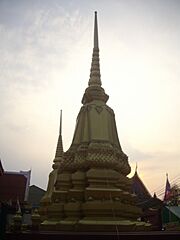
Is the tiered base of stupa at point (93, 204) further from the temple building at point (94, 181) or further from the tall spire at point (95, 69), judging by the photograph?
the tall spire at point (95, 69)

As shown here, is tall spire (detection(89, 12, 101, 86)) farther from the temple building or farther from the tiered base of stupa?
the tiered base of stupa

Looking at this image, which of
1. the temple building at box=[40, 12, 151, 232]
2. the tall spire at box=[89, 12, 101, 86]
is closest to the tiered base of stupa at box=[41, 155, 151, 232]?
the temple building at box=[40, 12, 151, 232]

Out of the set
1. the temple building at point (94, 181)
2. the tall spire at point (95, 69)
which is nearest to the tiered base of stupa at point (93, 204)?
the temple building at point (94, 181)

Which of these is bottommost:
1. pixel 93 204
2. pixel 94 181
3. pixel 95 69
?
pixel 93 204

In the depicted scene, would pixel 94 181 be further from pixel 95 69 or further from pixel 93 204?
pixel 95 69

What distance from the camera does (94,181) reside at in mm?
10203

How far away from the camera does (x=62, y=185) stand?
35.8 ft

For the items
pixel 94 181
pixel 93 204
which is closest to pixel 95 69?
pixel 94 181

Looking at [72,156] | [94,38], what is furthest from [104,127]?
[94,38]

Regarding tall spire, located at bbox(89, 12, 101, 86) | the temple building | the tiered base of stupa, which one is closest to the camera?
the tiered base of stupa

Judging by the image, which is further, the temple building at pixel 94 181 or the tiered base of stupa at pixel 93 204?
the temple building at pixel 94 181

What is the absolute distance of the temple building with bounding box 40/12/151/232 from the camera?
937cm

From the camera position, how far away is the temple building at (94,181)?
9367mm

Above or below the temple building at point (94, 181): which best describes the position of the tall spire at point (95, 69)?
above
